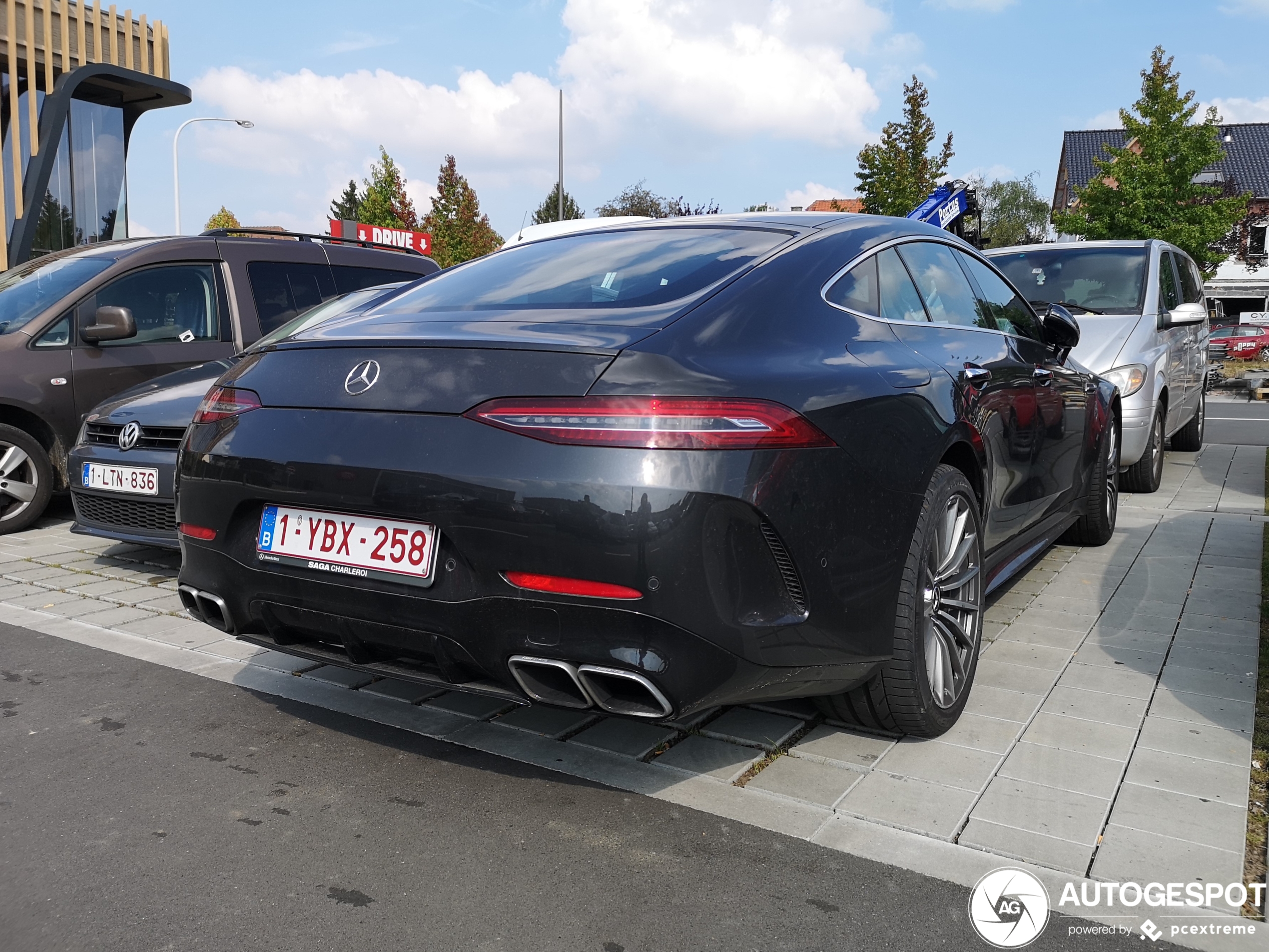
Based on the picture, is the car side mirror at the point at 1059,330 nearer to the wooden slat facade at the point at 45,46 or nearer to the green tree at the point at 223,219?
the wooden slat facade at the point at 45,46

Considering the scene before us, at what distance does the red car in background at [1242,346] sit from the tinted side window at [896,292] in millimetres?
28449

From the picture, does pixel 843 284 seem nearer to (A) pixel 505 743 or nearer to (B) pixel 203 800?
(A) pixel 505 743

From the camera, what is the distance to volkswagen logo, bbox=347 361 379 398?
2.70m

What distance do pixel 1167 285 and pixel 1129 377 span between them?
173 centimetres

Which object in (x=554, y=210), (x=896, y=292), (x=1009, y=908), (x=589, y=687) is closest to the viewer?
(x=1009, y=908)

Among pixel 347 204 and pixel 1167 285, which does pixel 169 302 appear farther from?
pixel 347 204

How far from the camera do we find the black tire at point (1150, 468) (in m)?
7.41

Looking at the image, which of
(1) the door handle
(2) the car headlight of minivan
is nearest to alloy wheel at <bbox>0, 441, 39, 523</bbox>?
(1) the door handle

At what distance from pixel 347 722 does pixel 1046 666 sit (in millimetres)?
2440

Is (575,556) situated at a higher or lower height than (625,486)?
lower

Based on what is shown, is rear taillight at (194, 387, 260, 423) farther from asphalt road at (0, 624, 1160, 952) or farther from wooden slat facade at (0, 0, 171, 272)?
wooden slat facade at (0, 0, 171, 272)

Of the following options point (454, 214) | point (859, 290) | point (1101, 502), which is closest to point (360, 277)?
point (1101, 502)

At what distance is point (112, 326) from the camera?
21.0ft

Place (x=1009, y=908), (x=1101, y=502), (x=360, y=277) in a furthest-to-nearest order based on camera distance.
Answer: (x=360, y=277) < (x=1101, y=502) < (x=1009, y=908)
